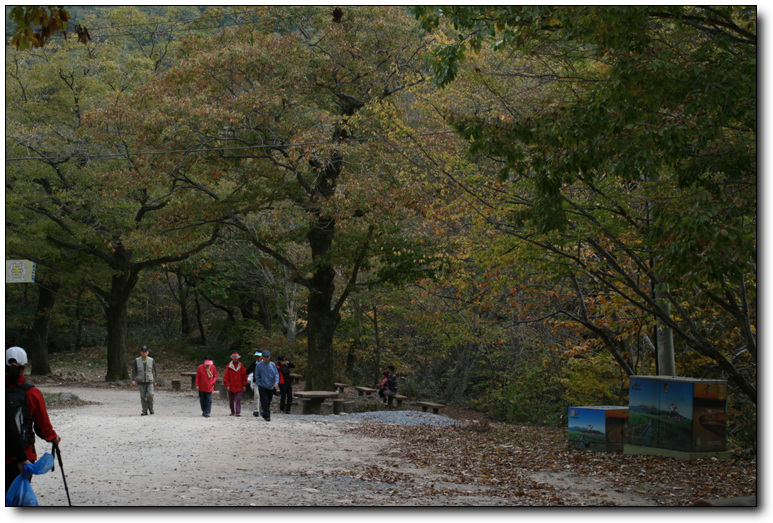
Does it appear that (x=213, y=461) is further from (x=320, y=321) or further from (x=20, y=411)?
(x=320, y=321)

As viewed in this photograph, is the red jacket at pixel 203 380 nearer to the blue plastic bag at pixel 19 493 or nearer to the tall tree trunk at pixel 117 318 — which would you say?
the blue plastic bag at pixel 19 493

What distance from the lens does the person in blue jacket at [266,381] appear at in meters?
13.9

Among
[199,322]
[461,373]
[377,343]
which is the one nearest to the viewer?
[461,373]

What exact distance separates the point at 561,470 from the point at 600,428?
6.08ft

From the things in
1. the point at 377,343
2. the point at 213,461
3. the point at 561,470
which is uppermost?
the point at 377,343

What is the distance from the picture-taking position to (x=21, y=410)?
16.5 ft

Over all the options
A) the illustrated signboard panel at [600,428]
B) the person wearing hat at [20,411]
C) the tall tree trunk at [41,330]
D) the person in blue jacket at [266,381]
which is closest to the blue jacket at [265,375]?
the person in blue jacket at [266,381]

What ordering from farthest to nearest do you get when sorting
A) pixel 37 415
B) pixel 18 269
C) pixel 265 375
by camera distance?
pixel 265 375 < pixel 18 269 < pixel 37 415

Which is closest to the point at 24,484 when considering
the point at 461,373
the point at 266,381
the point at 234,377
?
the point at 266,381

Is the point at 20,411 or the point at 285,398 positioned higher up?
the point at 20,411

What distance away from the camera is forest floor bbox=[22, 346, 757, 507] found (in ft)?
22.1

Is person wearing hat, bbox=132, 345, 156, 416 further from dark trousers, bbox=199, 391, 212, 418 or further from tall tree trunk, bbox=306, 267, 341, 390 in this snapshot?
tall tree trunk, bbox=306, 267, 341, 390

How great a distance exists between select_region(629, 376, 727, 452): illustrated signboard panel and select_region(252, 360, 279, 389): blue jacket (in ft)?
23.8

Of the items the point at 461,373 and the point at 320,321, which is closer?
the point at 320,321
